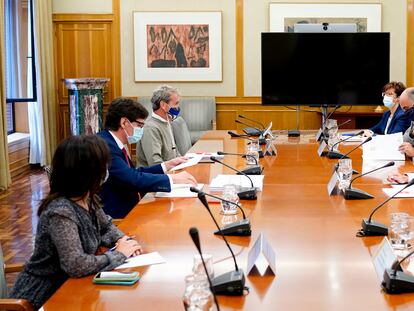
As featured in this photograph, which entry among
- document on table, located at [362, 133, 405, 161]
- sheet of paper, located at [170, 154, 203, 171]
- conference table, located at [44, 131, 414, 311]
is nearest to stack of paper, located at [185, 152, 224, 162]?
sheet of paper, located at [170, 154, 203, 171]

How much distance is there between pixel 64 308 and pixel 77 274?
31 centimetres

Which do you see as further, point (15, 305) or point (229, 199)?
point (229, 199)

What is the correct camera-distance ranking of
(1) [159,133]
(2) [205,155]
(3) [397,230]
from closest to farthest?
(3) [397,230]
(2) [205,155]
(1) [159,133]

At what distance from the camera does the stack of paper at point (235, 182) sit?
3.62 metres

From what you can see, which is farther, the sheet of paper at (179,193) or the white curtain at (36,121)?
the white curtain at (36,121)

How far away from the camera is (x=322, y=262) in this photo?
231cm

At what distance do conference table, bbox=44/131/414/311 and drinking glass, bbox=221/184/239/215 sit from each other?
0.05m

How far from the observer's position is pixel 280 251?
2451mm

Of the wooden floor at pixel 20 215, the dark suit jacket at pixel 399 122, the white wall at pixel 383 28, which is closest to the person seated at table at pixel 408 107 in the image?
the dark suit jacket at pixel 399 122

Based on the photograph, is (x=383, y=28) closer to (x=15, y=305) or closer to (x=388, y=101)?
(x=388, y=101)

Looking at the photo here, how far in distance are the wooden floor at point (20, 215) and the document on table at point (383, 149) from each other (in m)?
2.56

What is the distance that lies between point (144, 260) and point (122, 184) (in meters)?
1.38

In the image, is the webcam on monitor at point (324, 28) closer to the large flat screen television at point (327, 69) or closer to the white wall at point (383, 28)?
the large flat screen television at point (327, 69)

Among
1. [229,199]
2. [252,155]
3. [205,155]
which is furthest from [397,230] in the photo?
[205,155]
